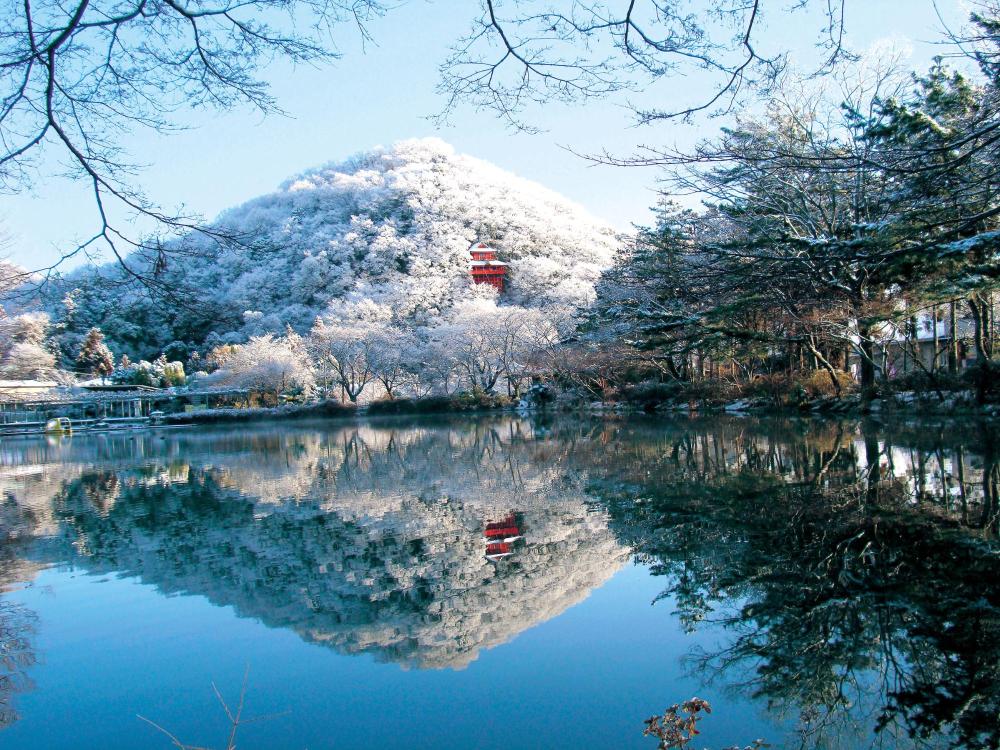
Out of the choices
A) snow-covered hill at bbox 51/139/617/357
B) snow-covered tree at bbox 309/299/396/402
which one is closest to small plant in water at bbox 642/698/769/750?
snow-covered tree at bbox 309/299/396/402

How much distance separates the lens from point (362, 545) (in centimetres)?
569

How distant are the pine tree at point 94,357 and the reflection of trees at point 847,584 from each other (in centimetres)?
4762

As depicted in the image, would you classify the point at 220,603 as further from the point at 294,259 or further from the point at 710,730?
the point at 294,259

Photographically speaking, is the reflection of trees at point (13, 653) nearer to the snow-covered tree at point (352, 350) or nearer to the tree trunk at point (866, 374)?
the tree trunk at point (866, 374)

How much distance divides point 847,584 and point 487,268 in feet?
171

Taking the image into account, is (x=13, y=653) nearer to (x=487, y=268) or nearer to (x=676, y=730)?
(x=676, y=730)

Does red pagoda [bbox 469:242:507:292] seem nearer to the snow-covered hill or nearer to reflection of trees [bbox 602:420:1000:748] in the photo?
the snow-covered hill

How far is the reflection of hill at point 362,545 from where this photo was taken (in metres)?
3.95

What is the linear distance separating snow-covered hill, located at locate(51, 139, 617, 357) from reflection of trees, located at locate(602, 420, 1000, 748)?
3495 cm

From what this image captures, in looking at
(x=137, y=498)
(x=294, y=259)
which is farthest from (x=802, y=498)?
(x=294, y=259)

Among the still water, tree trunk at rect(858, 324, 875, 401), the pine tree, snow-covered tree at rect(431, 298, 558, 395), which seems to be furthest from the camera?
the pine tree

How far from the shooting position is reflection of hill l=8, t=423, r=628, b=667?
13.0 ft

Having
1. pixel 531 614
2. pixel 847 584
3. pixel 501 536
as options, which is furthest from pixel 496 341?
pixel 847 584

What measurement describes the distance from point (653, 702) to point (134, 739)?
202 centimetres
